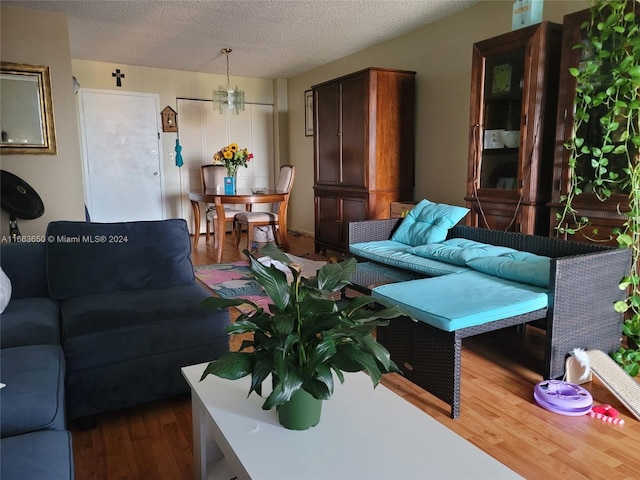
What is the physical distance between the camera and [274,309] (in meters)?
1.10

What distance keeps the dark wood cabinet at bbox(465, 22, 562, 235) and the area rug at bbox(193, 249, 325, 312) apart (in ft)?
4.83

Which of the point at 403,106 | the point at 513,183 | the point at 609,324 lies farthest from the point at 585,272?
the point at 403,106

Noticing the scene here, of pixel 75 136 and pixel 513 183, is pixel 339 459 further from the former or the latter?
pixel 75 136

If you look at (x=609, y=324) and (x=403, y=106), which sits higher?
(x=403, y=106)

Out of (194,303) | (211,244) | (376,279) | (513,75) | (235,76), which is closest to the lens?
(194,303)

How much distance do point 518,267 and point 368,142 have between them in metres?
2.18

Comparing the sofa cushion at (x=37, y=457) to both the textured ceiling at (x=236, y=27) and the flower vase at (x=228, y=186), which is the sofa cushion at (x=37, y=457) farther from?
the flower vase at (x=228, y=186)

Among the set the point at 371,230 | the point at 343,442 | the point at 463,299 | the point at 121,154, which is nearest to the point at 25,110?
the point at 121,154

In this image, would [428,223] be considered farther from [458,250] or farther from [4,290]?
[4,290]

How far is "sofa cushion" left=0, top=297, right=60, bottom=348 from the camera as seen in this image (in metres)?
1.65

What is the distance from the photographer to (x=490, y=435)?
5.67 ft

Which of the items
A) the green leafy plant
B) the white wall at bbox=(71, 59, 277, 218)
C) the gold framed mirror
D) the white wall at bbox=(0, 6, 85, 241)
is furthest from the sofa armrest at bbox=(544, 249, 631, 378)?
the white wall at bbox=(71, 59, 277, 218)

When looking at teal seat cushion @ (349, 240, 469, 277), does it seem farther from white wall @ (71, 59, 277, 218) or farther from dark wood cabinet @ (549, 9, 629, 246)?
white wall @ (71, 59, 277, 218)

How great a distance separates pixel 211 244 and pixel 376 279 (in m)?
3.53
